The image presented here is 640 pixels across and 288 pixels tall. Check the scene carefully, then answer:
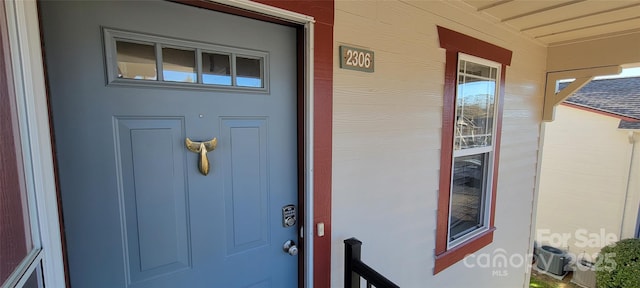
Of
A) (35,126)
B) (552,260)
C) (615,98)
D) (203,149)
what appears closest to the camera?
(35,126)

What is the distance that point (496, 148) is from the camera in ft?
7.57

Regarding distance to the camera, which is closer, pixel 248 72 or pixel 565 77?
pixel 248 72

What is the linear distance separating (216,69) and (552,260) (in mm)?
7348

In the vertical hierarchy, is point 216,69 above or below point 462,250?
above

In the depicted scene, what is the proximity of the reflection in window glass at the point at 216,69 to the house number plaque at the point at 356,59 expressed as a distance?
54 cm

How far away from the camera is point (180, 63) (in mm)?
978

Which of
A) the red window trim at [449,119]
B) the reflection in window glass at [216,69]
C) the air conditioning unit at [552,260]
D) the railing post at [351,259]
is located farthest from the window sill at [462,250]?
the air conditioning unit at [552,260]

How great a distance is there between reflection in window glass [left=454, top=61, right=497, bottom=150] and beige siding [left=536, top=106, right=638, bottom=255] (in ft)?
17.2

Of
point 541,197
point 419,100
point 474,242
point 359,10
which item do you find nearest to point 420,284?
point 474,242

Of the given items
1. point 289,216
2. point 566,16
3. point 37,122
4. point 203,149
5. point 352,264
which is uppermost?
point 566,16

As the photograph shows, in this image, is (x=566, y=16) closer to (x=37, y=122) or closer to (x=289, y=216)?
(x=289, y=216)

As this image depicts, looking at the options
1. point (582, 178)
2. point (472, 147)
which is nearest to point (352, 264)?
point (472, 147)

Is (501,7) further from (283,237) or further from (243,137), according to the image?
(283,237)

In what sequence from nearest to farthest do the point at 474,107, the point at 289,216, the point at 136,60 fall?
the point at 136,60 < the point at 289,216 < the point at 474,107
